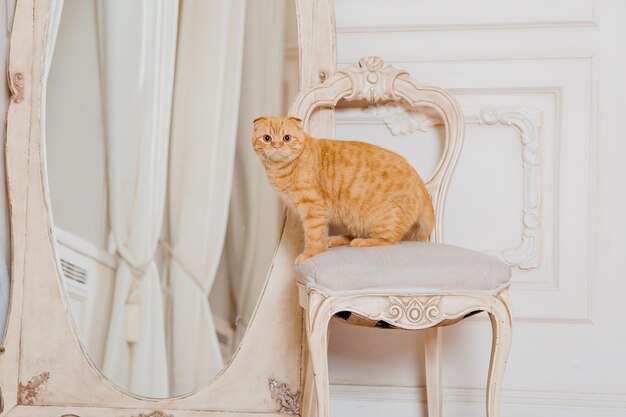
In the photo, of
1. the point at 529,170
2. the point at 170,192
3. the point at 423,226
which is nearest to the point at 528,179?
A: the point at 529,170

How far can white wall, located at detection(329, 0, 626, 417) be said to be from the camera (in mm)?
1923

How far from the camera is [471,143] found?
6.47 feet

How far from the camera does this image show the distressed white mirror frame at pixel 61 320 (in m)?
1.78

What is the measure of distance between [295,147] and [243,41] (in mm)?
457

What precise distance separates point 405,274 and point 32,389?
46.4 inches

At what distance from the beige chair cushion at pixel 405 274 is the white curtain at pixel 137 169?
2.10 ft

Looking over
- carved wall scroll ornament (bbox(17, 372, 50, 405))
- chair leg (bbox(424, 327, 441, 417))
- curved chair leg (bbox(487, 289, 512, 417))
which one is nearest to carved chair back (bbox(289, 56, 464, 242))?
chair leg (bbox(424, 327, 441, 417))

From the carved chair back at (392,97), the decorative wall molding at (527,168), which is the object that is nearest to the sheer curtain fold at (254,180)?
the carved chair back at (392,97)

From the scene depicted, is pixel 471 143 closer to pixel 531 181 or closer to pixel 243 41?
pixel 531 181

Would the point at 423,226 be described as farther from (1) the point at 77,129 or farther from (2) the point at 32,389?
(2) the point at 32,389

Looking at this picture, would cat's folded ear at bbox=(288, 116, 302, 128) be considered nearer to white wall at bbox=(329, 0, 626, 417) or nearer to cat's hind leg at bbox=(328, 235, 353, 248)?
cat's hind leg at bbox=(328, 235, 353, 248)

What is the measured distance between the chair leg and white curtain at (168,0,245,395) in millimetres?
618

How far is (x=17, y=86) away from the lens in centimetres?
187

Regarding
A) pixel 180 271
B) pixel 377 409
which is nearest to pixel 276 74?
pixel 180 271
